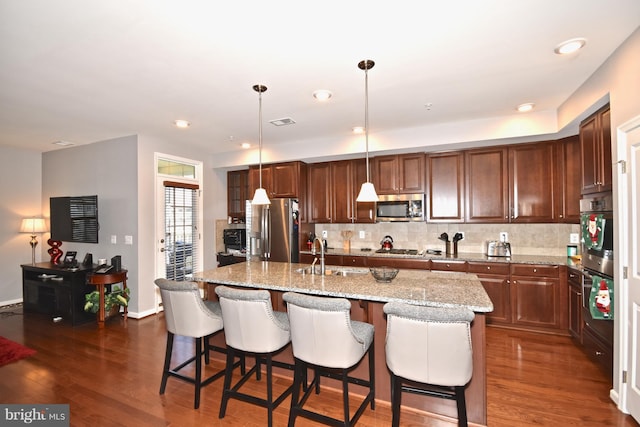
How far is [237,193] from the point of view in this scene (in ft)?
19.1

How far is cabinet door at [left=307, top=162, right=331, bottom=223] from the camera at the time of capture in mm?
5000

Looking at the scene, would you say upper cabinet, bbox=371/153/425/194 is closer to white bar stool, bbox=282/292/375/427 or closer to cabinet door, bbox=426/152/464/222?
cabinet door, bbox=426/152/464/222

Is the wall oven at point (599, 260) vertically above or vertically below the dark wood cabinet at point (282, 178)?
below

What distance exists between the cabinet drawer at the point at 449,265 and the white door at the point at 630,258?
1.75 meters

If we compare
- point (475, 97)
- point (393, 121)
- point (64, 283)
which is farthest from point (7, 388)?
point (475, 97)

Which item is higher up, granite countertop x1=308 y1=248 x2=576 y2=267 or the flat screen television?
the flat screen television

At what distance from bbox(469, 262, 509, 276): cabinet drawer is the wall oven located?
912mm

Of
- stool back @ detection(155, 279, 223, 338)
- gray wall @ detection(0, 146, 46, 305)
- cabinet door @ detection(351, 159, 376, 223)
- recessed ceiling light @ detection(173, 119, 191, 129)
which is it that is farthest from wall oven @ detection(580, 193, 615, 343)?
gray wall @ detection(0, 146, 46, 305)

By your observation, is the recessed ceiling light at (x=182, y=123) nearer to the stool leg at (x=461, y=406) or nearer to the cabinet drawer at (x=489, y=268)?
the stool leg at (x=461, y=406)

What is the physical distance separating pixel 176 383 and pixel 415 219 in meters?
3.46

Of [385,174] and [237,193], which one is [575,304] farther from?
[237,193]

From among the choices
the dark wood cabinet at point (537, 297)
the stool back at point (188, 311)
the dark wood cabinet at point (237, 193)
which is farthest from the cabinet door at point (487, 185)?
the dark wood cabinet at point (237, 193)

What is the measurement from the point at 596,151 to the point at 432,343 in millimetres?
2446

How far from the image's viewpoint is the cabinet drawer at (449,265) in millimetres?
3947
